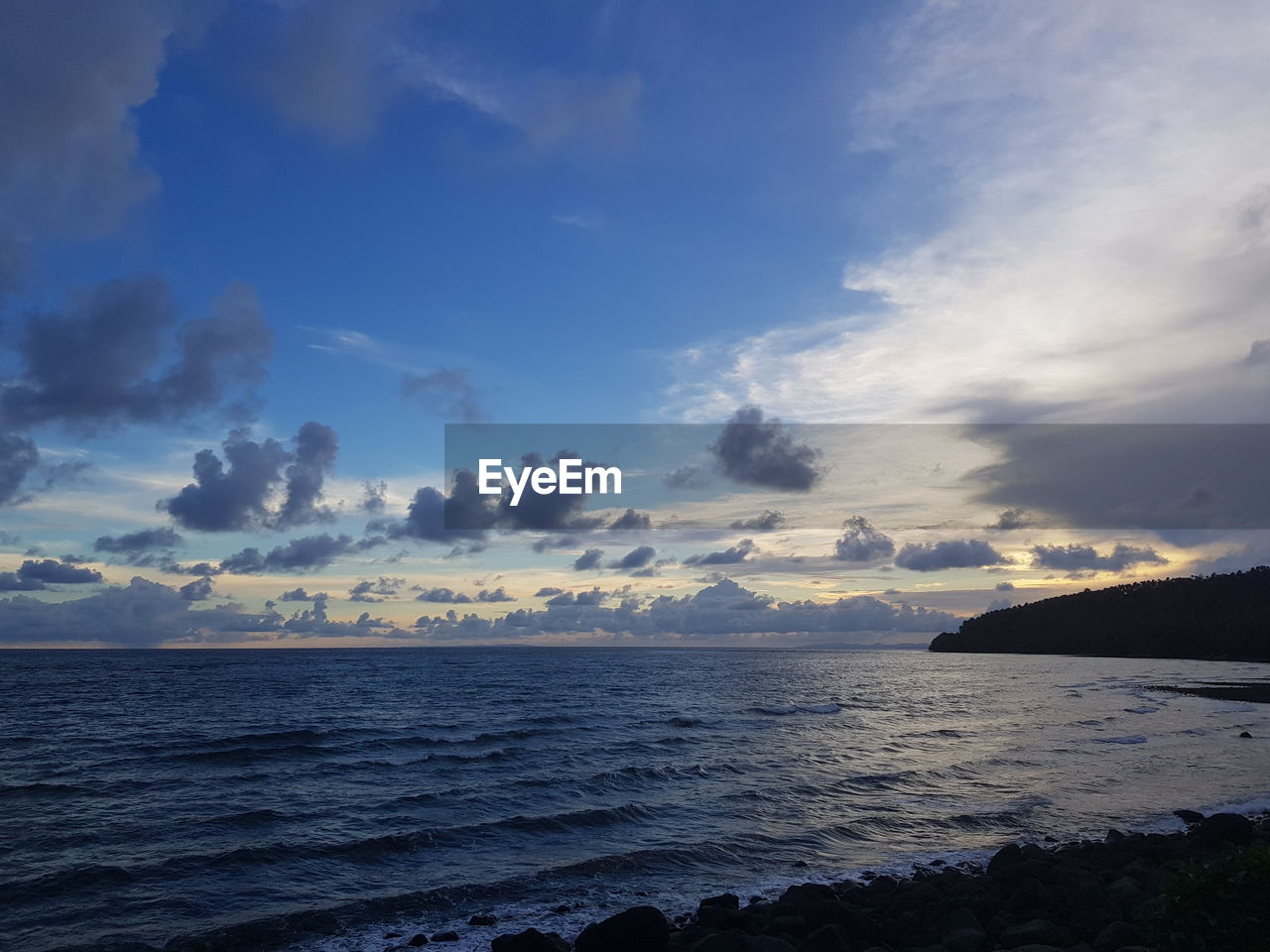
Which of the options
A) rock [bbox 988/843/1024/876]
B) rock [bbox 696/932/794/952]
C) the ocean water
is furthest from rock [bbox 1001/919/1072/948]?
the ocean water

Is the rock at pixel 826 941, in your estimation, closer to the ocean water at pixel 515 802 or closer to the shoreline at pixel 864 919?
the shoreline at pixel 864 919

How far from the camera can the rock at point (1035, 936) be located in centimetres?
1239

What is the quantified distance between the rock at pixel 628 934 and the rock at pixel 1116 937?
7075mm

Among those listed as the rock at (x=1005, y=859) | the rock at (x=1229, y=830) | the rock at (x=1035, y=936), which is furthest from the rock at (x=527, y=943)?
the rock at (x=1229, y=830)

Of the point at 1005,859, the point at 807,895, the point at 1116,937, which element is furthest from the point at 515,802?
the point at 1116,937

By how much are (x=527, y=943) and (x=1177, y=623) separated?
7152 inches

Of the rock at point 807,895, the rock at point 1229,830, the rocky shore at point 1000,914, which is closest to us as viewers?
the rocky shore at point 1000,914

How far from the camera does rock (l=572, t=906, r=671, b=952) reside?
40.9 feet

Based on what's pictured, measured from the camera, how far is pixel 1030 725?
46.0 metres

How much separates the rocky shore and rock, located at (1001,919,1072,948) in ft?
0.06

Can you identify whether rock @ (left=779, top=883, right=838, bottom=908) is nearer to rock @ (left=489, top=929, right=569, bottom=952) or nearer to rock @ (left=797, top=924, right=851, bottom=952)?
rock @ (left=797, top=924, right=851, bottom=952)

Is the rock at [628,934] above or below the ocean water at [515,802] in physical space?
above

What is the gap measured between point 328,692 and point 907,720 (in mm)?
55172

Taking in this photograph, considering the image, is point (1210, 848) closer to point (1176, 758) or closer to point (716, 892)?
point (716, 892)
